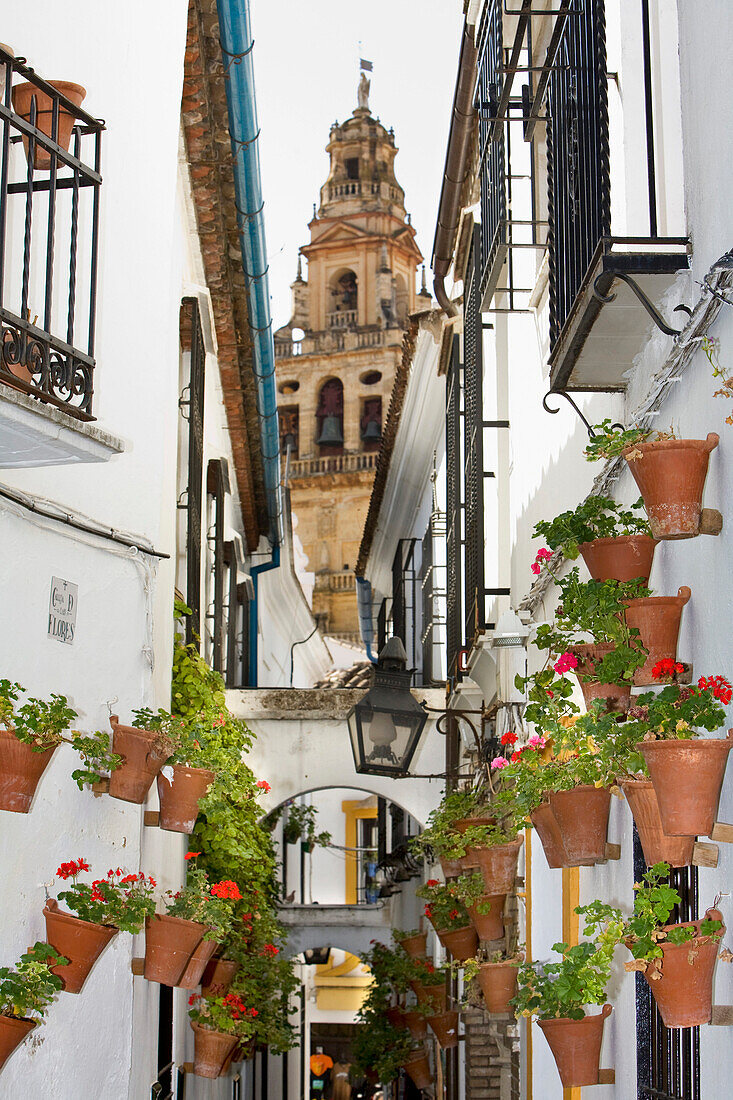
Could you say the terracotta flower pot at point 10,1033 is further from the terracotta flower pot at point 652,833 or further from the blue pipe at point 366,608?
the blue pipe at point 366,608

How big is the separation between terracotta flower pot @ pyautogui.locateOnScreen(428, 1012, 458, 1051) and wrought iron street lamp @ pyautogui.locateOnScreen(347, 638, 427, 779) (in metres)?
4.75

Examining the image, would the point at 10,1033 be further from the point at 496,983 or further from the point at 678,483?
the point at 496,983

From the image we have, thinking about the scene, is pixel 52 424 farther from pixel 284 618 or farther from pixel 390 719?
pixel 284 618

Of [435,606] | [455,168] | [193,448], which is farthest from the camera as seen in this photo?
[435,606]

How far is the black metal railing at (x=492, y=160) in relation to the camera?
7223mm

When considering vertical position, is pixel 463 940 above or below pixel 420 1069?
above

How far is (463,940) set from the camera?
898 centimetres

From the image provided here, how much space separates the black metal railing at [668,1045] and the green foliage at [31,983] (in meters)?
2.25

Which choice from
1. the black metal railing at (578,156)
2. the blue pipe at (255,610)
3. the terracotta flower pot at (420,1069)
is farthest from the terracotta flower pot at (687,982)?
the blue pipe at (255,610)

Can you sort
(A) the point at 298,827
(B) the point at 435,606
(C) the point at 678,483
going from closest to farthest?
1. (C) the point at 678,483
2. (B) the point at 435,606
3. (A) the point at 298,827

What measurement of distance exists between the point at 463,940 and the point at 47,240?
18.7 ft

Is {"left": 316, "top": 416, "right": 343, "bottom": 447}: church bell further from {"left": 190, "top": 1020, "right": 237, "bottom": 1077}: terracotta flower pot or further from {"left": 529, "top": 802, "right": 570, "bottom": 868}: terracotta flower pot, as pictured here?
{"left": 529, "top": 802, "right": 570, "bottom": 868}: terracotta flower pot

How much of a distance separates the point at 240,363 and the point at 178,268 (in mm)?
3403

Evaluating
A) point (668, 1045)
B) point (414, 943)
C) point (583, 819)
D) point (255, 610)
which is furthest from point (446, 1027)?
point (668, 1045)
